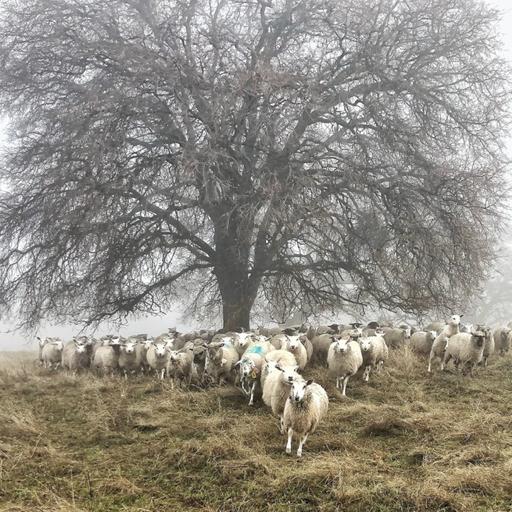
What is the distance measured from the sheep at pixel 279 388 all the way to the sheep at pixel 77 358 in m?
7.37

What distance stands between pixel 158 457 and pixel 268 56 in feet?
37.3

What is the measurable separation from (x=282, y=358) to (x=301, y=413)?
285 cm

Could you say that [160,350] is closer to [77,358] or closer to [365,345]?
[77,358]

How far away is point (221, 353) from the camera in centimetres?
1079

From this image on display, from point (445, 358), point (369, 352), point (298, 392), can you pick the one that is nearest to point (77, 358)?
point (369, 352)

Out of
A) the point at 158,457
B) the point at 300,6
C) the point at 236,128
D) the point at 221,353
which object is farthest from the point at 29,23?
the point at 158,457

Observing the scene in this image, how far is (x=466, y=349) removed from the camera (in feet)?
36.2

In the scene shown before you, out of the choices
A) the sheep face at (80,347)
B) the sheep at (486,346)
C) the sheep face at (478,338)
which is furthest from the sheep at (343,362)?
the sheep face at (80,347)

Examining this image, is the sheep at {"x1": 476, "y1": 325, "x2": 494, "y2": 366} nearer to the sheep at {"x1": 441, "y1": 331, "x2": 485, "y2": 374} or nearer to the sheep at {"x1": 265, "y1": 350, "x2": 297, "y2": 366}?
the sheep at {"x1": 441, "y1": 331, "x2": 485, "y2": 374}

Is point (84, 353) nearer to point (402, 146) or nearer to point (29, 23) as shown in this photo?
point (29, 23)

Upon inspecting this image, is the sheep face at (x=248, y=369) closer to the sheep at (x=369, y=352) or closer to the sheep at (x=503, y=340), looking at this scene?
the sheep at (x=369, y=352)

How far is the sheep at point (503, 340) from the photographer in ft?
47.5

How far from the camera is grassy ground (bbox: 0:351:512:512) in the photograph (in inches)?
210

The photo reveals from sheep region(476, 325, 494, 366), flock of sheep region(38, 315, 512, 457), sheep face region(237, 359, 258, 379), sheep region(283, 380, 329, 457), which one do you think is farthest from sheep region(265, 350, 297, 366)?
sheep region(476, 325, 494, 366)
